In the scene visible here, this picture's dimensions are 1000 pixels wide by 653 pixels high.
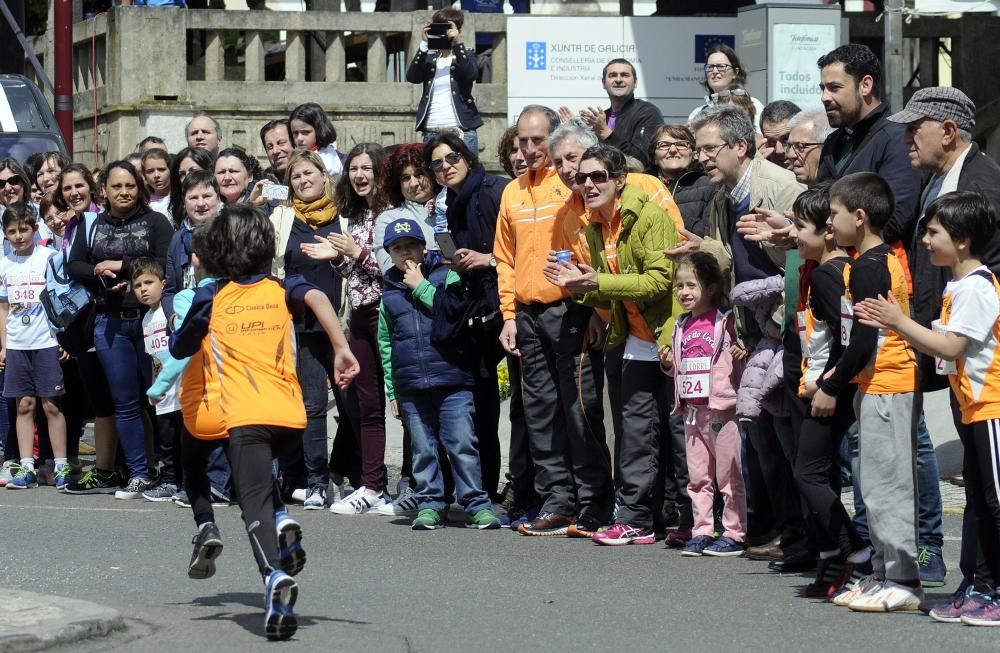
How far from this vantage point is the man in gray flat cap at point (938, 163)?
770 centimetres

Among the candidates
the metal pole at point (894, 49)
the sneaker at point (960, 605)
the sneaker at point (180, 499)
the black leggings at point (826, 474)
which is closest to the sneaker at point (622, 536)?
the black leggings at point (826, 474)

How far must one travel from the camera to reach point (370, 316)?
37.4 ft

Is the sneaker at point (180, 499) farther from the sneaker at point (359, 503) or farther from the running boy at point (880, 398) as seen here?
the running boy at point (880, 398)

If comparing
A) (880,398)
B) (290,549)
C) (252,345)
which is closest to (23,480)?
(252,345)

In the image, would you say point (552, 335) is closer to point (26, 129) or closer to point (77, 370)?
point (77, 370)

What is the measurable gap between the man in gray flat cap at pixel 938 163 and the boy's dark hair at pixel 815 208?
0.39m

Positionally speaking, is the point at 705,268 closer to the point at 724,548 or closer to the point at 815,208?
the point at 724,548

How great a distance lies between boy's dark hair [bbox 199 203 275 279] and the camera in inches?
297

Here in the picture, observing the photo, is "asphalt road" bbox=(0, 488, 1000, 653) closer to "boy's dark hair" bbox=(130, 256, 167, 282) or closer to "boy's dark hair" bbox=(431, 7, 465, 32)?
"boy's dark hair" bbox=(130, 256, 167, 282)

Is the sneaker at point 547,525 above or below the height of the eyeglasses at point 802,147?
below

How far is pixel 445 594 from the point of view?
8164 mm

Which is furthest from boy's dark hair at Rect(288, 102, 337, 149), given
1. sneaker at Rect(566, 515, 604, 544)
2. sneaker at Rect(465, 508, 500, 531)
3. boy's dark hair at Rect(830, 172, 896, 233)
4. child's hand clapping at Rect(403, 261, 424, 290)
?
boy's dark hair at Rect(830, 172, 896, 233)

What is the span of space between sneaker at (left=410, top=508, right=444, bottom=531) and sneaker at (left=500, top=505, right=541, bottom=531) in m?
0.39

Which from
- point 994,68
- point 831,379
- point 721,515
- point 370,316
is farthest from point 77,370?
point 994,68
